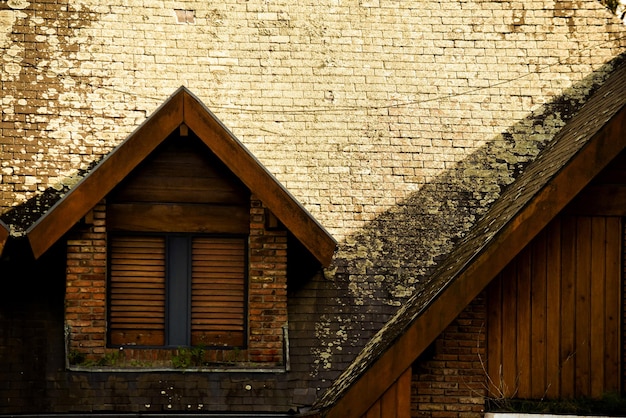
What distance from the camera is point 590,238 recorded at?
9039 millimetres

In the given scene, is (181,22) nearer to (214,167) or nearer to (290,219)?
(214,167)

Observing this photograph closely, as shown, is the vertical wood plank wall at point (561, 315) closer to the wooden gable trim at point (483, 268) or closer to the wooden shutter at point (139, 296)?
the wooden gable trim at point (483, 268)

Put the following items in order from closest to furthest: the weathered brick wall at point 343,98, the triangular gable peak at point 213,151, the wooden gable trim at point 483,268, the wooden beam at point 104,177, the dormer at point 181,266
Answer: the wooden gable trim at point 483,268 < the wooden beam at point 104,177 < the triangular gable peak at point 213,151 < the dormer at point 181,266 < the weathered brick wall at point 343,98

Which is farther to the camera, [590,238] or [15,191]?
[15,191]

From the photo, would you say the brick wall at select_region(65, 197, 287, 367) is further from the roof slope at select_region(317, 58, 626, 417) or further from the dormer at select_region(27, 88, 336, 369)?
the roof slope at select_region(317, 58, 626, 417)

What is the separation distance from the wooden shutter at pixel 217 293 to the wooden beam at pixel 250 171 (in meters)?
0.73

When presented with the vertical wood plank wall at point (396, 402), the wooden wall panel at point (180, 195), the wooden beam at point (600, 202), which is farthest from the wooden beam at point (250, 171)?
the wooden beam at point (600, 202)

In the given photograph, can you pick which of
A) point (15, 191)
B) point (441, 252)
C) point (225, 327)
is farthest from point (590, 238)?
point (15, 191)

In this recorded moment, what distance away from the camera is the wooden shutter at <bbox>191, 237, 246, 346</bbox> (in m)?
9.07

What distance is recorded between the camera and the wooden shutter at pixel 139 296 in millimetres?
9039

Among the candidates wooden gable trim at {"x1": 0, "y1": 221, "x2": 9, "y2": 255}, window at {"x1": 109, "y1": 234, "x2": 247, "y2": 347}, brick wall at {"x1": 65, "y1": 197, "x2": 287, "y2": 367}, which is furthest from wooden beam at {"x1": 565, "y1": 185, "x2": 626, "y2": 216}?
wooden gable trim at {"x1": 0, "y1": 221, "x2": 9, "y2": 255}

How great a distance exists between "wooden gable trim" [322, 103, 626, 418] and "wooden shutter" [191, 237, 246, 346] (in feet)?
4.39

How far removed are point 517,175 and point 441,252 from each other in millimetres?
1403

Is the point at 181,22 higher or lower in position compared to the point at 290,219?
higher
